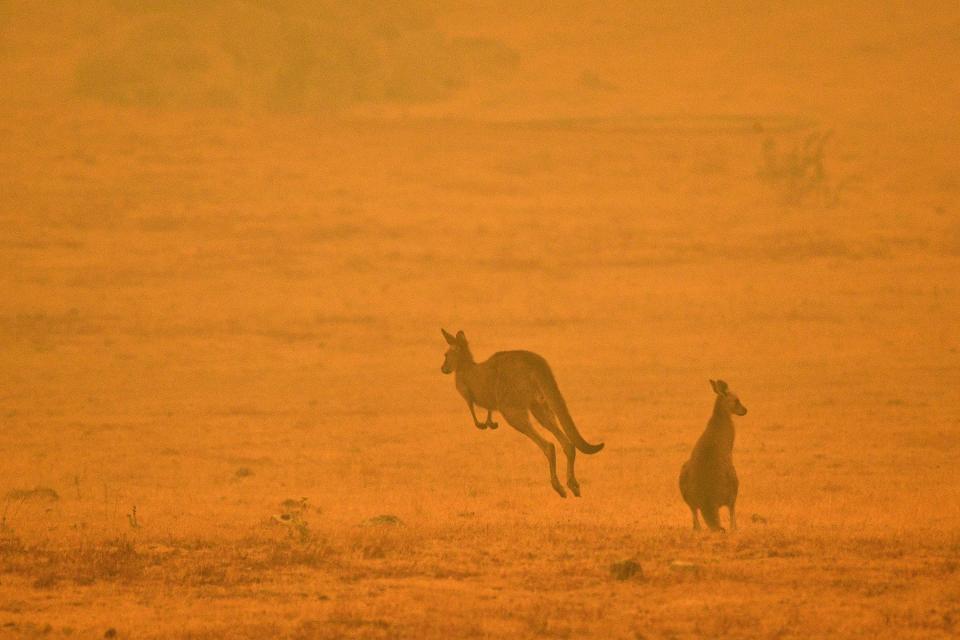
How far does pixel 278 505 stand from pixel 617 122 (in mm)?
29798

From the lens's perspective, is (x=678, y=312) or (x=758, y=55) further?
(x=758, y=55)

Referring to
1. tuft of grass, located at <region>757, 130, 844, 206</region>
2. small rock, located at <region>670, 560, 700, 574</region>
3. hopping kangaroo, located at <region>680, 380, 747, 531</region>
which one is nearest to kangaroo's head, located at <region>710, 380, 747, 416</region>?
hopping kangaroo, located at <region>680, 380, 747, 531</region>

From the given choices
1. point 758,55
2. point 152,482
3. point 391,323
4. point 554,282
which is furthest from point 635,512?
point 758,55

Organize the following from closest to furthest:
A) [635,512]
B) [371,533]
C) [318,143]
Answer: [371,533] → [635,512] → [318,143]

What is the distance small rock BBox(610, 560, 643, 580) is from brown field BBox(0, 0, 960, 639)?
0.05 meters

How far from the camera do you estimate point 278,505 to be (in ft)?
42.2

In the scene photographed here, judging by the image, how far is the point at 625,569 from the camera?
864 cm

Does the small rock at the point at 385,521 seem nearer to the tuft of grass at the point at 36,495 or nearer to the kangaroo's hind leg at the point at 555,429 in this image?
the kangaroo's hind leg at the point at 555,429

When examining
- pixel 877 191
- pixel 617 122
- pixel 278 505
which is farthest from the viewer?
pixel 617 122

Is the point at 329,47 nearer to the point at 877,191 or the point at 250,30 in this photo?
the point at 250,30

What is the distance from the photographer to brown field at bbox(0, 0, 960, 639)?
8.86 meters

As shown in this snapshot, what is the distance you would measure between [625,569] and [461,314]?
16555 mm

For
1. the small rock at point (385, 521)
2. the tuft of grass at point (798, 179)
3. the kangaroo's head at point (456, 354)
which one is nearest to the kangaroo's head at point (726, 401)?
the kangaroo's head at point (456, 354)

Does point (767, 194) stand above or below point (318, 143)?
below
